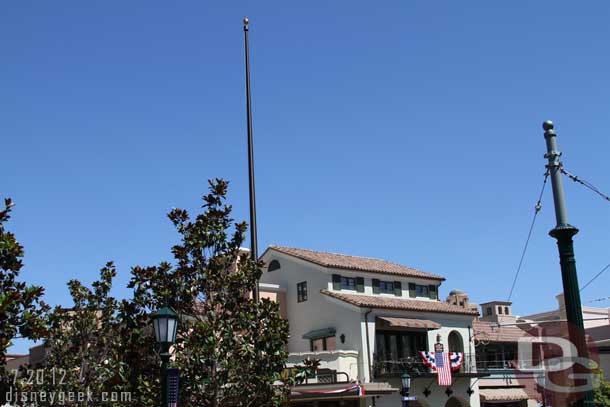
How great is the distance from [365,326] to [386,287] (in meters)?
5.29

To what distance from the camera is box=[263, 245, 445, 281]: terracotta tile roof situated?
1596 inches

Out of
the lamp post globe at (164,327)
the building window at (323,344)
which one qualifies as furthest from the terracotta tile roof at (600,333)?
the lamp post globe at (164,327)

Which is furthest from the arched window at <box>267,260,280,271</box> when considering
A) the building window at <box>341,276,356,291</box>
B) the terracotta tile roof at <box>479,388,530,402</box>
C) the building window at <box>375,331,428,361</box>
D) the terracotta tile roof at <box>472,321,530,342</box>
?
the terracotta tile roof at <box>479,388,530,402</box>

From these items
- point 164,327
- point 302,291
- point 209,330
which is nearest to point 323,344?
point 302,291

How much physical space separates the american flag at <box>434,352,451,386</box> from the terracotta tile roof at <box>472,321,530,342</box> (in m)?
7.93

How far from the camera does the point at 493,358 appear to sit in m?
47.8

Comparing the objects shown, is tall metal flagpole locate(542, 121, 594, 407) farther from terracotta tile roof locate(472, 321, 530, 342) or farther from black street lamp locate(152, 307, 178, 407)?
terracotta tile roof locate(472, 321, 530, 342)

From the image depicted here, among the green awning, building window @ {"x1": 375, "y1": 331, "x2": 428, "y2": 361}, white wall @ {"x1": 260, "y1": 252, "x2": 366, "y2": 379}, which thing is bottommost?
building window @ {"x1": 375, "y1": 331, "x2": 428, "y2": 361}

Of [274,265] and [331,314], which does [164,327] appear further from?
[274,265]

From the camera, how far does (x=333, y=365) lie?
3569cm

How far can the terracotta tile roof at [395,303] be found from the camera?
124ft

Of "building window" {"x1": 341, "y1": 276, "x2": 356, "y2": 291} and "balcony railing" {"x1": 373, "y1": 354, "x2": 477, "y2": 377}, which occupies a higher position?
"building window" {"x1": 341, "y1": 276, "x2": 356, "y2": 291}

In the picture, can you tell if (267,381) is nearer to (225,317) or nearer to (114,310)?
(225,317)

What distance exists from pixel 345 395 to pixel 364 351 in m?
3.50
